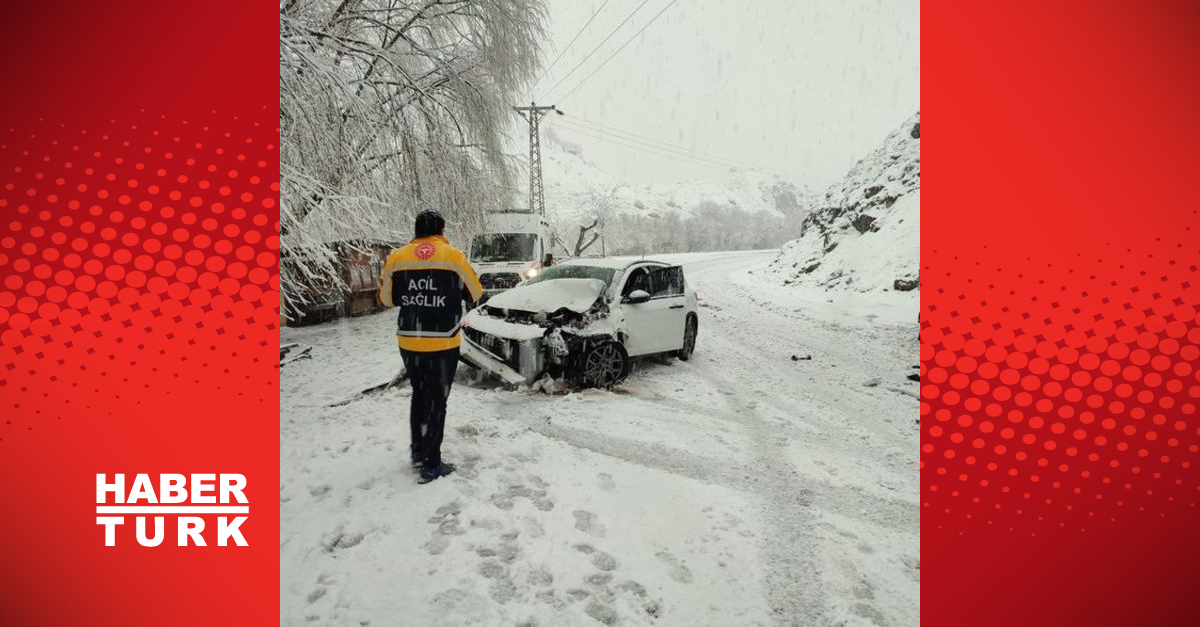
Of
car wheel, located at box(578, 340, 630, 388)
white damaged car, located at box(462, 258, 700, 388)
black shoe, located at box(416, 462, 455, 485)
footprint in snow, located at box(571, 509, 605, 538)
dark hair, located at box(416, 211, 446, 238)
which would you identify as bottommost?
footprint in snow, located at box(571, 509, 605, 538)

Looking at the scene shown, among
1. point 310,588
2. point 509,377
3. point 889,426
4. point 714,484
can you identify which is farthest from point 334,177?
point 889,426

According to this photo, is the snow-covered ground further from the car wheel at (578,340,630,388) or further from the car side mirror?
the car side mirror

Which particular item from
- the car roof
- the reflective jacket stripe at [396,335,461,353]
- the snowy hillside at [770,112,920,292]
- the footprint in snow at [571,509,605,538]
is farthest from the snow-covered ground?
the snowy hillside at [770,112,920,292]

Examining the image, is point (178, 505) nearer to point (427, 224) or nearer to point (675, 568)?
point (427, 224)

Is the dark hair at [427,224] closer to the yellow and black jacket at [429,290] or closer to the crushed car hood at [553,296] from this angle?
the yellow and black jacket at [429,290]

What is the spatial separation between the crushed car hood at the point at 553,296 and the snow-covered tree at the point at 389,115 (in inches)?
65.6

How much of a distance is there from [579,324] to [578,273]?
4.33 feet

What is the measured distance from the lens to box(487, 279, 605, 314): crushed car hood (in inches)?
242

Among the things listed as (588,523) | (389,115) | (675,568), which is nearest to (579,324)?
(588,523)

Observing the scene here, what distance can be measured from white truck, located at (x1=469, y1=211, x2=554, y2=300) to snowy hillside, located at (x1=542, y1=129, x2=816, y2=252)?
225 ft

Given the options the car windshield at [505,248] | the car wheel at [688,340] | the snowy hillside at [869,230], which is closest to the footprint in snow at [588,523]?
the car wheel at [688,340]

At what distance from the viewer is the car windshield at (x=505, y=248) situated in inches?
504

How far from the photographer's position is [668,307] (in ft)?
23.7

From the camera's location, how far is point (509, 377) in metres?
5.76
